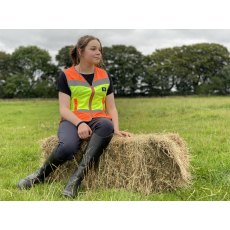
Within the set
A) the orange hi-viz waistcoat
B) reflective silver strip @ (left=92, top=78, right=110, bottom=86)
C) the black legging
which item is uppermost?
reflective silver strip @ (left=92, top=78, right=110, bottom=86)

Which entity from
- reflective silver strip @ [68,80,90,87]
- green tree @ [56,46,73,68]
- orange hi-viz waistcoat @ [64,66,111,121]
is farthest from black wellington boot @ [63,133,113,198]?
green tree @ [56,46,73,68]

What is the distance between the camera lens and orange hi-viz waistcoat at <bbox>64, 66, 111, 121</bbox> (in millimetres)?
4949

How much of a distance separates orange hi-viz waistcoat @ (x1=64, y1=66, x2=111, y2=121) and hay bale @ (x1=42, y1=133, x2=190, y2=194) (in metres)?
0.44

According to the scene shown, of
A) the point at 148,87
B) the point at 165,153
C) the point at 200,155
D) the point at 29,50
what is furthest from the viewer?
the point at 29,50

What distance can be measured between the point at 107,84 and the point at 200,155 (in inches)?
98.9

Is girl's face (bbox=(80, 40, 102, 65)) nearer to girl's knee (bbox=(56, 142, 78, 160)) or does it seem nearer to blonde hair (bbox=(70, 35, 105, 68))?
blonde hair (bbox=(70, 35, 105, 68))

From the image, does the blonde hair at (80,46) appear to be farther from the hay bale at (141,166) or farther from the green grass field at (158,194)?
the green grass field at (158,194)

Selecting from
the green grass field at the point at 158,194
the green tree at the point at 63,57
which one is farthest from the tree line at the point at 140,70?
the green grass field at the point at 158,194

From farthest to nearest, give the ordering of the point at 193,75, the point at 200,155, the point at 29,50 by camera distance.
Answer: the point at 29,50, the point at 193,75, the point at 200,155

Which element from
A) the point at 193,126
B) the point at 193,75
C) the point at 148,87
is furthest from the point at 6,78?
the point at 193,126

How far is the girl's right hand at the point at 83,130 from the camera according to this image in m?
4.59

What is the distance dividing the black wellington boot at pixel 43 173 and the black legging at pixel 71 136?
0.11 metres

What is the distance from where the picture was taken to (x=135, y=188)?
4.65 metres

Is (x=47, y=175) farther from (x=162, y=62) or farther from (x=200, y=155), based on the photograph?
(x=162, y=62)
